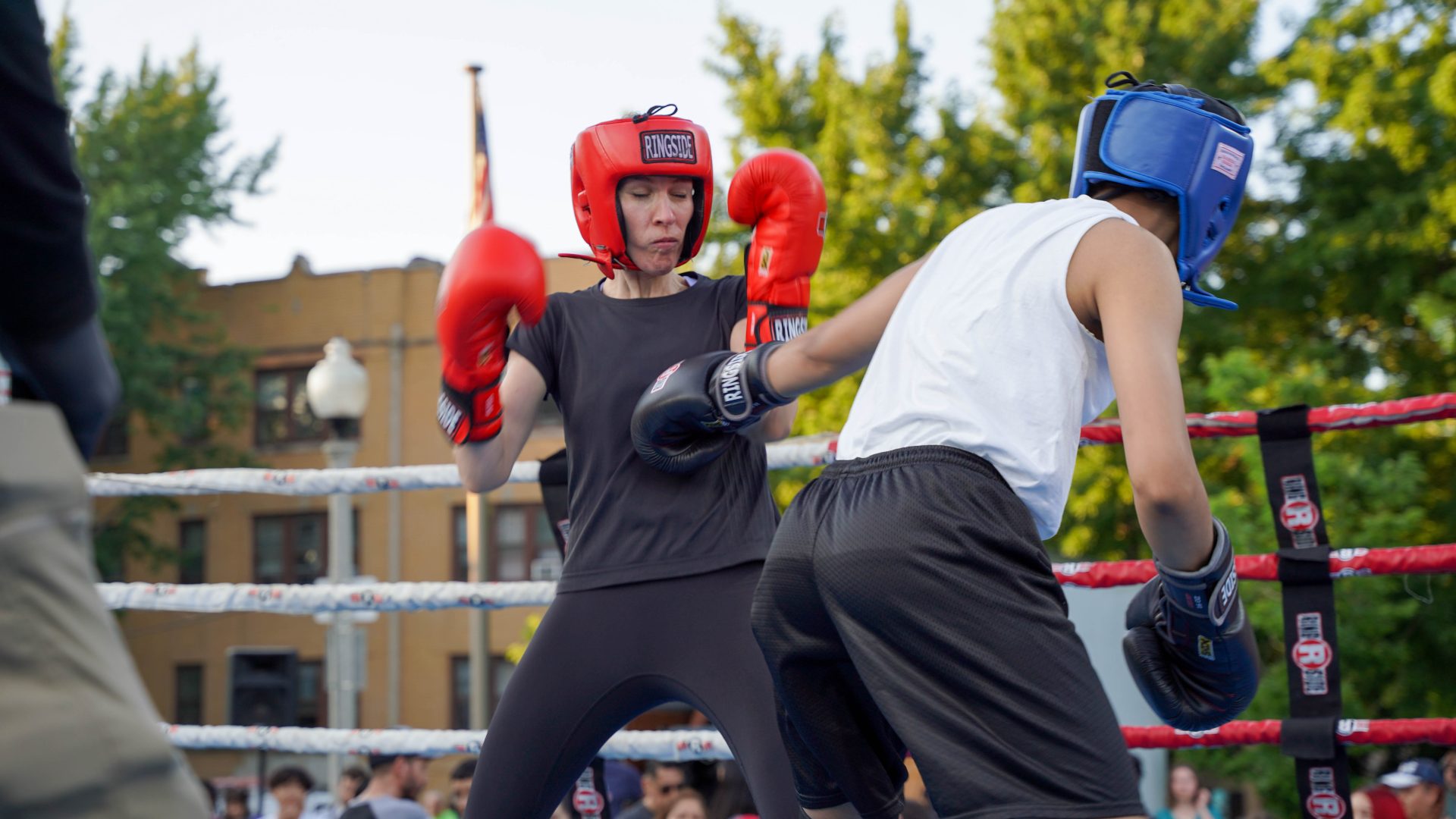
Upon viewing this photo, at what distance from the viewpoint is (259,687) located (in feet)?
24.8

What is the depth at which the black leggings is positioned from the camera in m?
2.48

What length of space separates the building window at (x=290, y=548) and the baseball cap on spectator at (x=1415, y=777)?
18488 millimetres

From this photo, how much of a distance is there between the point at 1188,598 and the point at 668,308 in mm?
1267

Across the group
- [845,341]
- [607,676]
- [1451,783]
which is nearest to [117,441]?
[1451,783]

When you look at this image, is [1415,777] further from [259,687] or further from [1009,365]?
[259,687]

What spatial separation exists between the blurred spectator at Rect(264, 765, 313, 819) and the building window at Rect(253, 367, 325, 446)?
16168mm

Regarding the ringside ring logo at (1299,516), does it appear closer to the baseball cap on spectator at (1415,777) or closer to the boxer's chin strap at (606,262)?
the boxer's chin strap at (606,262)

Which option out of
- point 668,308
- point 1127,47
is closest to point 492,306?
point 668,308

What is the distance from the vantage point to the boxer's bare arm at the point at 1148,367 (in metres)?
1.71

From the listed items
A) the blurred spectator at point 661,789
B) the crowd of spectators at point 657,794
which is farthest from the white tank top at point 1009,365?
the blurred spectator at point 661,789

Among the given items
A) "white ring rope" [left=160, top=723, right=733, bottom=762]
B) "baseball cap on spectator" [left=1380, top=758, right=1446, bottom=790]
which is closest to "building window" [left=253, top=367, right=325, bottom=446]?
"baseball cap on spectator" [left=1380, top=758, right=1446, bottom=790]

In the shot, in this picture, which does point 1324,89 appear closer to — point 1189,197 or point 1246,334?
point 1246,334

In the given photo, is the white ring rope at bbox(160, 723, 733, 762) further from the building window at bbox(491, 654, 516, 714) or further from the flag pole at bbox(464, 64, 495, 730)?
the building window at bbox(491, 654, 516, 714)

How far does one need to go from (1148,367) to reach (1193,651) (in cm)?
56
